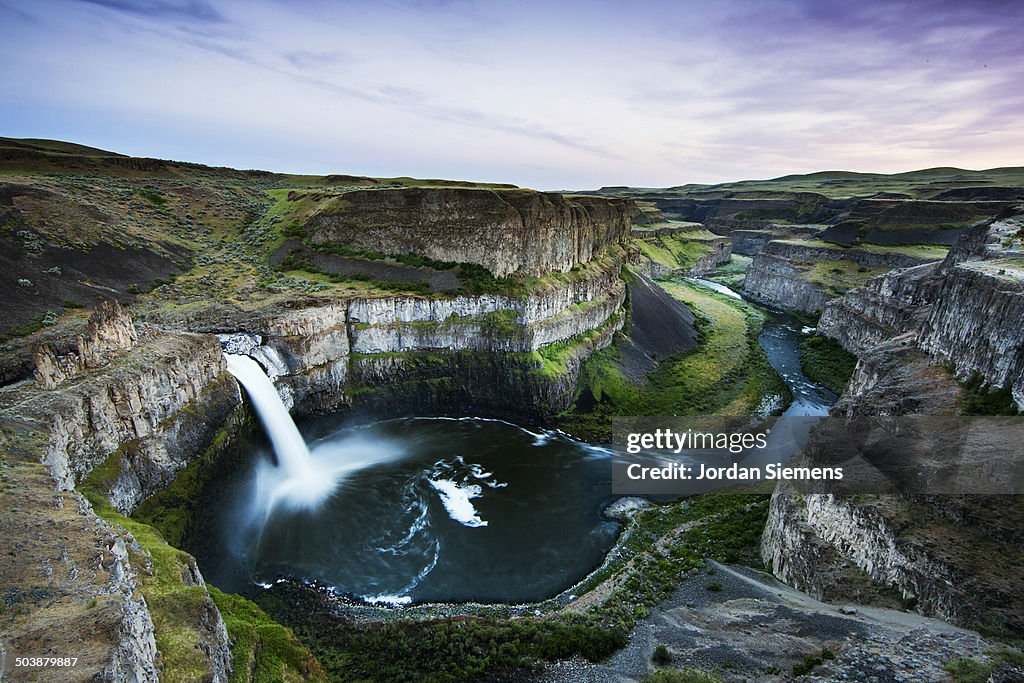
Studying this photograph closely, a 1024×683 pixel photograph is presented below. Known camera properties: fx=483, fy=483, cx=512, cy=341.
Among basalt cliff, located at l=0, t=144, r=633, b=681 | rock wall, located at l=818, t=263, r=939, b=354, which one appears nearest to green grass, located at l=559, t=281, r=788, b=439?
basalt cliff, located at l=0, t=144, r=633, b=681

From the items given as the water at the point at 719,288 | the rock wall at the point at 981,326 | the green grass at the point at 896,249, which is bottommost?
the rock wall at the point at 981,326

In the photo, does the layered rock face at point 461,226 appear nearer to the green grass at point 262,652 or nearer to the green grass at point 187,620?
the green grass at point 187,620

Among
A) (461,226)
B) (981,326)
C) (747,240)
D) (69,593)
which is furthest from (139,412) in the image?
(747,240)

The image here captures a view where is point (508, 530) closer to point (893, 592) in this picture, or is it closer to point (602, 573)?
point (602, 573)

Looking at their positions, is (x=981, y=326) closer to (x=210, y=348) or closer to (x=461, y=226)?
(x=461, y=226)

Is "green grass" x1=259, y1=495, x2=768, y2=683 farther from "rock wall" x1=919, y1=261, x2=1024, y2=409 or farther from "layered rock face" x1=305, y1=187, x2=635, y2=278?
"layered rock face" x1=305, y1=187, x2=635, y2=278

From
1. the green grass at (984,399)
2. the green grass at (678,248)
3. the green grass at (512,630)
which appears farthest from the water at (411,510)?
the green grass at (678,248)

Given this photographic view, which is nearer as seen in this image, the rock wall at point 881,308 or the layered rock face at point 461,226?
the rock wall at point 881,308
